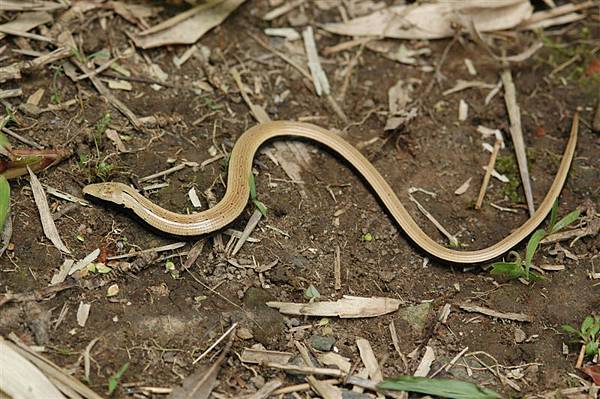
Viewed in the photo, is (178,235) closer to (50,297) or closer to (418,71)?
(50,297)

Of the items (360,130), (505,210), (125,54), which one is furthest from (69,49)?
(505,210)

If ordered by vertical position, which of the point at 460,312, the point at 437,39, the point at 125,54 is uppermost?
the point at 125,54

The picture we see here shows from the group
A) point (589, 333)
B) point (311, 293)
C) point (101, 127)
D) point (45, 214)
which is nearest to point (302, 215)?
point (311, 293)

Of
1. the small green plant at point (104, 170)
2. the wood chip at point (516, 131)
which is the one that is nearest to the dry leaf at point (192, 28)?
the small green plant at point (104, 170)

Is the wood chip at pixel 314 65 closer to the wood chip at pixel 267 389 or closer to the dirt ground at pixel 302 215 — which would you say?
the dirt ground at pixel 302 215

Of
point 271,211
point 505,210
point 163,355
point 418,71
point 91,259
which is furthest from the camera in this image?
point 418,71

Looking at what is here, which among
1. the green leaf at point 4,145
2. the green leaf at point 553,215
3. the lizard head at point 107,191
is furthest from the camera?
the green leaf at point 553,215
